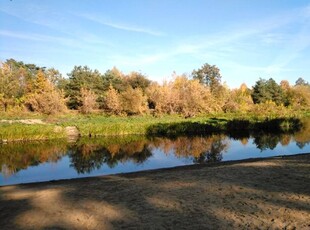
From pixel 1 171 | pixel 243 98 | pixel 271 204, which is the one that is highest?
pixel 243 98

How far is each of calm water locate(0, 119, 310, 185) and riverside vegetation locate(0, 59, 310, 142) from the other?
3.06 m

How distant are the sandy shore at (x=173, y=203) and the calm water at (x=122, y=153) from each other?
6657mm

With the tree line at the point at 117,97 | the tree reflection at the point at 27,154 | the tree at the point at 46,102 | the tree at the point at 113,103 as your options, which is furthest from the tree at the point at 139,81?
the tree reflection at the point at 27,154

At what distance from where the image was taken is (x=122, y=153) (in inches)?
914

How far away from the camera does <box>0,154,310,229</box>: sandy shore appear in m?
6.99

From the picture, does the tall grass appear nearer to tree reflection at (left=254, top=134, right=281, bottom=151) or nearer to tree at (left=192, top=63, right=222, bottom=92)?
tree reflection at (left=254, top=134, right=281, bottom=151)

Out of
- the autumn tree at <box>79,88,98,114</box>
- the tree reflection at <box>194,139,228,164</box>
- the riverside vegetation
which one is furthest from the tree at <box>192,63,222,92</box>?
the tree reflection at <box>194,139,228,164</box>

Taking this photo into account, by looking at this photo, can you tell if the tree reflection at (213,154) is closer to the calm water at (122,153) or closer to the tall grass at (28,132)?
the calm water at (122,153)

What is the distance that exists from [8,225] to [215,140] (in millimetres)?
23510

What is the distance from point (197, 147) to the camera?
25547 millimetres

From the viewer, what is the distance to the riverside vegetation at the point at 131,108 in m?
33.0

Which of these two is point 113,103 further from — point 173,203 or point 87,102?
point 173,203

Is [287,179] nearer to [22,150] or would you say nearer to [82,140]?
[22,150]

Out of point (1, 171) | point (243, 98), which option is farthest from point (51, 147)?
point (243, 98)
